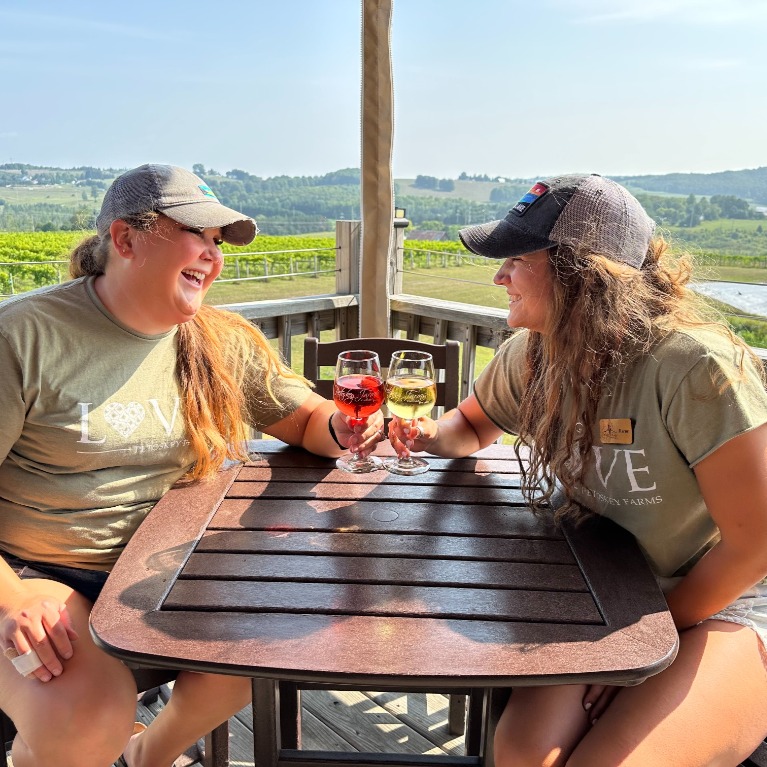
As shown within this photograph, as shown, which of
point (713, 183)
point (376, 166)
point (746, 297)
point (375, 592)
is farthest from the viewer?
point (713, 183)

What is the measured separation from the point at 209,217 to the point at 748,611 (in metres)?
1.35

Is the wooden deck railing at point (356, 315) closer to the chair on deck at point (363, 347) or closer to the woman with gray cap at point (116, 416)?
the chair on deck at point (363, 347)

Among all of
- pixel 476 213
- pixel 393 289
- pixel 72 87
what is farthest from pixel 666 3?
pixel 72 87

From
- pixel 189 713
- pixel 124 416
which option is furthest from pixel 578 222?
pixel 189 713

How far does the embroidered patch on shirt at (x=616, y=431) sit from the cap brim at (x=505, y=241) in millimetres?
365

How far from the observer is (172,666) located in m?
0.91

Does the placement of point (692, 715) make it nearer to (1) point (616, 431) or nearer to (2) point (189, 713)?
(1) point (616, 431)

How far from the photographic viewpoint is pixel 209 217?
1.45 m

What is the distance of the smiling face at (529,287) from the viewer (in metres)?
1.37

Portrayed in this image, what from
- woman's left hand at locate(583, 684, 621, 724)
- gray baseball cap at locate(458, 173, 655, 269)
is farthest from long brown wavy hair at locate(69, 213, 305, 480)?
woman's left hand at locate(583, 684, 621, 724)

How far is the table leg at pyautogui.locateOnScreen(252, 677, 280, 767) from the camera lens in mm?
1279

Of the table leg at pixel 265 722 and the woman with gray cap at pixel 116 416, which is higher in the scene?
the woman with gray cap at pixel 116 416

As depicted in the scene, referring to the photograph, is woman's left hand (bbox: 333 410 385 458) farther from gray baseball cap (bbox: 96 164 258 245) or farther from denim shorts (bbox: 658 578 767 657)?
denim shorts (bbox: 658 578 767 657)

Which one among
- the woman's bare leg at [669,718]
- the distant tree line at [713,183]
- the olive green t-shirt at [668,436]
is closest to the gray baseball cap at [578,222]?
the olive green t-shirt at [668,436]
